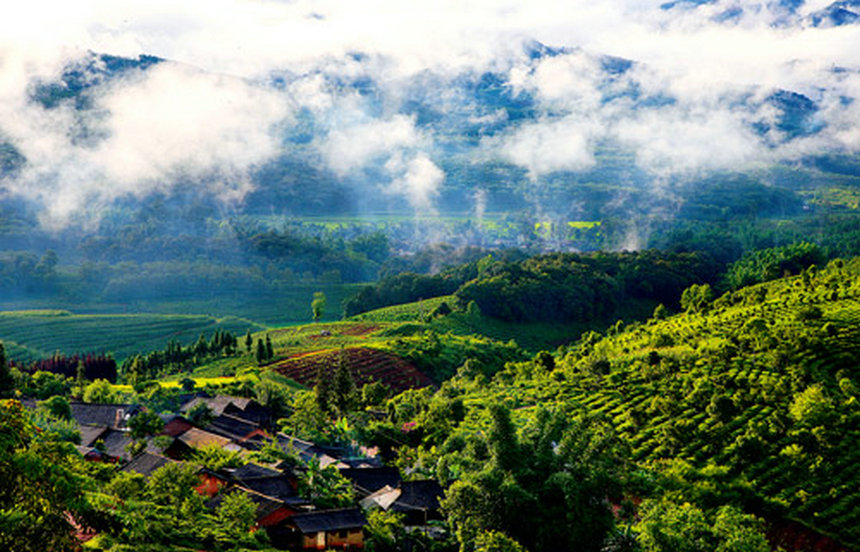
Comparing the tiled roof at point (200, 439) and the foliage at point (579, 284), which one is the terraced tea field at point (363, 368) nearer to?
the tiled roof at point (200, 439)

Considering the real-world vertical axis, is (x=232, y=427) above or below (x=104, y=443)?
below

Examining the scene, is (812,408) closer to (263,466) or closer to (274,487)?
(274,487)

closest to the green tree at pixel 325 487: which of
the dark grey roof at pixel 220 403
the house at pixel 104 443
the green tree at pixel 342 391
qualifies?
the house at pixel 104 443

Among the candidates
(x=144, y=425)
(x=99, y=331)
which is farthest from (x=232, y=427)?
(x=99, y=331)

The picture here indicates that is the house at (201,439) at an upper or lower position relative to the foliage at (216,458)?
lower

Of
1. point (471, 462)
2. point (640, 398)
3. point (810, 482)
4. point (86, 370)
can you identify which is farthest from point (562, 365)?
point (86, 370)

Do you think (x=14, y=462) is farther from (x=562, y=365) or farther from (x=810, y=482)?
(x=562, y=365)

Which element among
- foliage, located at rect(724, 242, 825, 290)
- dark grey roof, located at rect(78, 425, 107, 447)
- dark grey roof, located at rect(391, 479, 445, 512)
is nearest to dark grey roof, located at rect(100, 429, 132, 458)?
dark grey roof, located at rect(78, 425, 107, 447)
